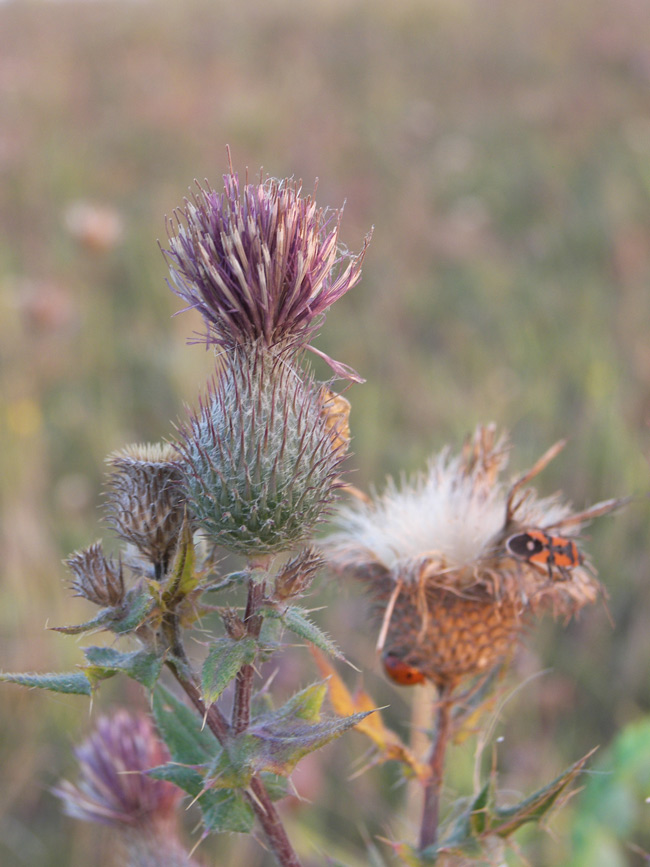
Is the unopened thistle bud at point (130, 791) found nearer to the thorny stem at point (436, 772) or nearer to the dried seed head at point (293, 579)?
the thorny stem at point (436, 772)

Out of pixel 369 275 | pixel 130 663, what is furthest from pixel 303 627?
pixel 369 275

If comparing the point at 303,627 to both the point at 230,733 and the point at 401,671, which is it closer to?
the point at 230,733

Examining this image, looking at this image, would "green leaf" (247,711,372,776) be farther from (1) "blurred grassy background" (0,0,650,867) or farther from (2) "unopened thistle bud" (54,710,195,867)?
(2) "unopened thistle bud" (54,710,195,867)

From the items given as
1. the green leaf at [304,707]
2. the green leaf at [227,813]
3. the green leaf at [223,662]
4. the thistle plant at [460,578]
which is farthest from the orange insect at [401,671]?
the green leaf at [223,662]

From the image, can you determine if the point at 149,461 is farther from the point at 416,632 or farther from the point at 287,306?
the point at 416,632

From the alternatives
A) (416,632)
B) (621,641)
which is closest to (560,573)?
(416,632)
